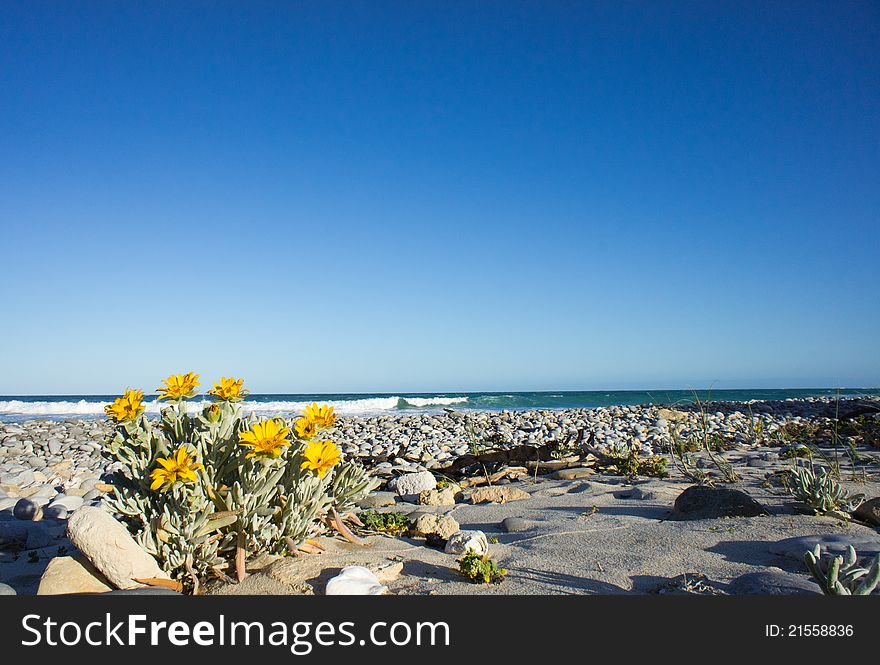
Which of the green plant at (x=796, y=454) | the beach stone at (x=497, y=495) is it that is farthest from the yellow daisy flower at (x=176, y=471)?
the green plant at (x=796, y=454)

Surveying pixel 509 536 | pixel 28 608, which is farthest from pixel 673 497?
pixel 28 608

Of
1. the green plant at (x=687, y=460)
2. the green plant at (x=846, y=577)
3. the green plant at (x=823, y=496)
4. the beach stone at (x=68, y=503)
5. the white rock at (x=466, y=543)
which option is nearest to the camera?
the green plant at (x=846, y=577)

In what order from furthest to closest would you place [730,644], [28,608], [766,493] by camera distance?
[766,493], [28,608], [730,644]

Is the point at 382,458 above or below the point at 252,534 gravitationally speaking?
below

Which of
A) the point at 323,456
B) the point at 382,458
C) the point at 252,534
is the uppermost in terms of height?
the point at 323,456

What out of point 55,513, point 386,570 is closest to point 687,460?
point 386,570

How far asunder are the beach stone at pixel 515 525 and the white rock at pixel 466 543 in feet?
2.66

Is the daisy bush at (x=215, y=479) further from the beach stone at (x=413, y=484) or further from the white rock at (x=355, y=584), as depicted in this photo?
the beach stone at (x=413, y=484)

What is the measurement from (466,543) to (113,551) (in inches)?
70.5

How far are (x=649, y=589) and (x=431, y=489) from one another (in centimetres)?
343

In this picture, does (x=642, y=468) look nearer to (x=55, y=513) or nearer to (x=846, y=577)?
(x=846, y=577)

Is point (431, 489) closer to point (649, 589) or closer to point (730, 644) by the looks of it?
point (649, 589)

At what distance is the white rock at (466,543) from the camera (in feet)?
10.9

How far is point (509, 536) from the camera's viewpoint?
4.15 meters
